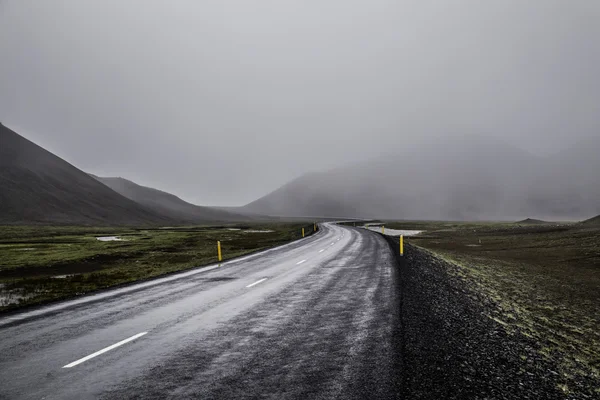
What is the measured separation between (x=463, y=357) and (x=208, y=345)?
4808 mm

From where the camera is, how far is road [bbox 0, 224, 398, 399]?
215 inches

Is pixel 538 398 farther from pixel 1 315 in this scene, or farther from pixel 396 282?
pixel 1 315

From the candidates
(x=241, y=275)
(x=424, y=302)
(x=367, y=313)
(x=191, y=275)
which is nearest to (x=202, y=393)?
(x=367, y=313)

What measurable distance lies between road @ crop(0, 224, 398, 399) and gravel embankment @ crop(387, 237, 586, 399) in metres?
0.40

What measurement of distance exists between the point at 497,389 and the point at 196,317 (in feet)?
22.9

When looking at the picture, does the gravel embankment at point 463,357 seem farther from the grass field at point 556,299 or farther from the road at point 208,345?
the grass field at point 556,299

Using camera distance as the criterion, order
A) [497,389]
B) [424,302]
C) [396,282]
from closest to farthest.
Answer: [497,389] → [424,302] → [396,282]

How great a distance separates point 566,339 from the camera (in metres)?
10.4

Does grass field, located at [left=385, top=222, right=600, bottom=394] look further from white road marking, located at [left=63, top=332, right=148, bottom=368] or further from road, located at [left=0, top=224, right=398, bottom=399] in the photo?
white road marking, located at [left=63, top=332, right=148, bottom=368]

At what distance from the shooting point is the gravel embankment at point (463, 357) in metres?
5.54

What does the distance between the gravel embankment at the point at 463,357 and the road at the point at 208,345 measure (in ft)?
1.30

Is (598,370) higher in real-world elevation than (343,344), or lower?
lower

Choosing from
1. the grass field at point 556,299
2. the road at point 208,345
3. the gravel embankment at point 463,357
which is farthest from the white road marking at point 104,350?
Answer: the grass field at point 556,299

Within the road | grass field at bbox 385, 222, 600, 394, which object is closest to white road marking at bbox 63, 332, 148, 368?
the road
